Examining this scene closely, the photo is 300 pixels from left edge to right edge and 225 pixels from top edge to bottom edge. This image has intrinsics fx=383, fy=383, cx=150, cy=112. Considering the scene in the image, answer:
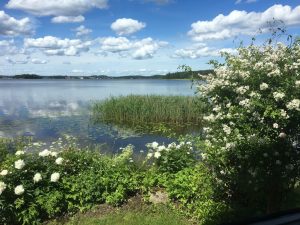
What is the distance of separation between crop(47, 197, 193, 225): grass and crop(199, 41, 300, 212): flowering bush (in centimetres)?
100

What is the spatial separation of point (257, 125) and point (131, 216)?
2.54 m

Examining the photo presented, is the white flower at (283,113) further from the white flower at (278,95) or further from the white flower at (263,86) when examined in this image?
the white flower at (263,86)

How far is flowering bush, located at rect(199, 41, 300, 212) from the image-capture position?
506 cm

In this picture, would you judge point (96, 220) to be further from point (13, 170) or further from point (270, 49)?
point (270, 49)

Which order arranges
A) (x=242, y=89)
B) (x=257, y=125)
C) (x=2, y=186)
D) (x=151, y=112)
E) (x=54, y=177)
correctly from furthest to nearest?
(x=151, y=112) < (x=54, y=177) < (x=2, y=186) < (x=242, y=89) < (x=257, y=125)

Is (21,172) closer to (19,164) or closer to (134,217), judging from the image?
(19,164)

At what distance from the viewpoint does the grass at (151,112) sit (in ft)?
73.9

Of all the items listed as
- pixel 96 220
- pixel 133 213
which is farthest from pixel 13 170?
pixel 133 213

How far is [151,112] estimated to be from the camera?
22750 mm

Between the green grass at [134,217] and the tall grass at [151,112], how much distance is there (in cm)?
1558

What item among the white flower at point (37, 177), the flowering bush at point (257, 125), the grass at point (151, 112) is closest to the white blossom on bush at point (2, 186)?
the white flower at point (37, 177)

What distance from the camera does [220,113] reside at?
574 centimetres

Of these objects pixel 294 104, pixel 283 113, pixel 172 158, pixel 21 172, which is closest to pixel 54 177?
pixel 21 172

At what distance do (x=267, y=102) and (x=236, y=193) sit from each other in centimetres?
194
